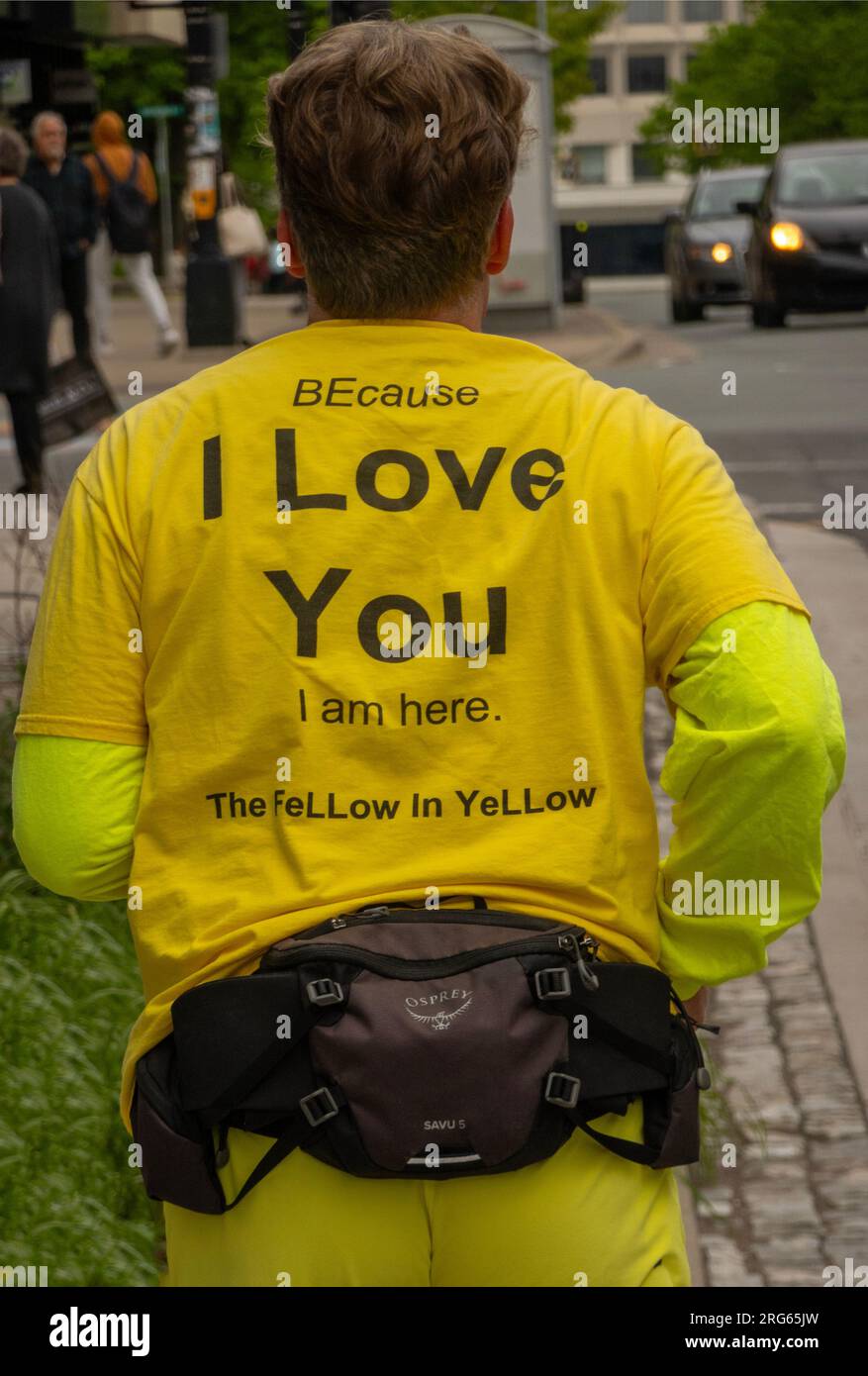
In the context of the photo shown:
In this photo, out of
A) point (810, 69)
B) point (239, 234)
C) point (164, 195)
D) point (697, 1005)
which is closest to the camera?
point (697, 1005)

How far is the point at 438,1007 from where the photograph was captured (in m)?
1.86

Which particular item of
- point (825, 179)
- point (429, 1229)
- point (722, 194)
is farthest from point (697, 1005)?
point (722, 194)

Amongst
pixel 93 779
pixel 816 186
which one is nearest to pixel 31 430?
pixel 93 779

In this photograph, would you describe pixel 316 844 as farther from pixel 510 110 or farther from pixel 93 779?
pixel 510 110

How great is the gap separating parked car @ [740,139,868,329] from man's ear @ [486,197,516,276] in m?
19.0

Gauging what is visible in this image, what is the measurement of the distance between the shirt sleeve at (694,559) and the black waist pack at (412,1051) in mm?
286

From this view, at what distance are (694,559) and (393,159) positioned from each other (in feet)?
1.45

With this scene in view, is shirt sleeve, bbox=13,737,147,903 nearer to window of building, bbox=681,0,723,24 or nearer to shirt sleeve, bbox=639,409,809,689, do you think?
shirt sleeve, bbox=639,409,809,689

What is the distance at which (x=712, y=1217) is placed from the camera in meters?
4.20

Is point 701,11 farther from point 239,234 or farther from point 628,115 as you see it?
point 239,234

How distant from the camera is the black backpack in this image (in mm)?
18109

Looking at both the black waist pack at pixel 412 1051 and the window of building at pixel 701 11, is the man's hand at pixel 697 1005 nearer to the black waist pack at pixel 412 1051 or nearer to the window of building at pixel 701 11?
the black waist pack at pixel 412 1051

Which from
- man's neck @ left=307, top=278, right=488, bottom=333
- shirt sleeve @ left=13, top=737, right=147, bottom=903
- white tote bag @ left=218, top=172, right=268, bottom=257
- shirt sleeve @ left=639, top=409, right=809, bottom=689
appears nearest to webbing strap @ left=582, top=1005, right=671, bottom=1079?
shirt sleeve @ left=639, top=409, right=809, bottom=689

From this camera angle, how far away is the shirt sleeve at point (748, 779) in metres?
1.92
